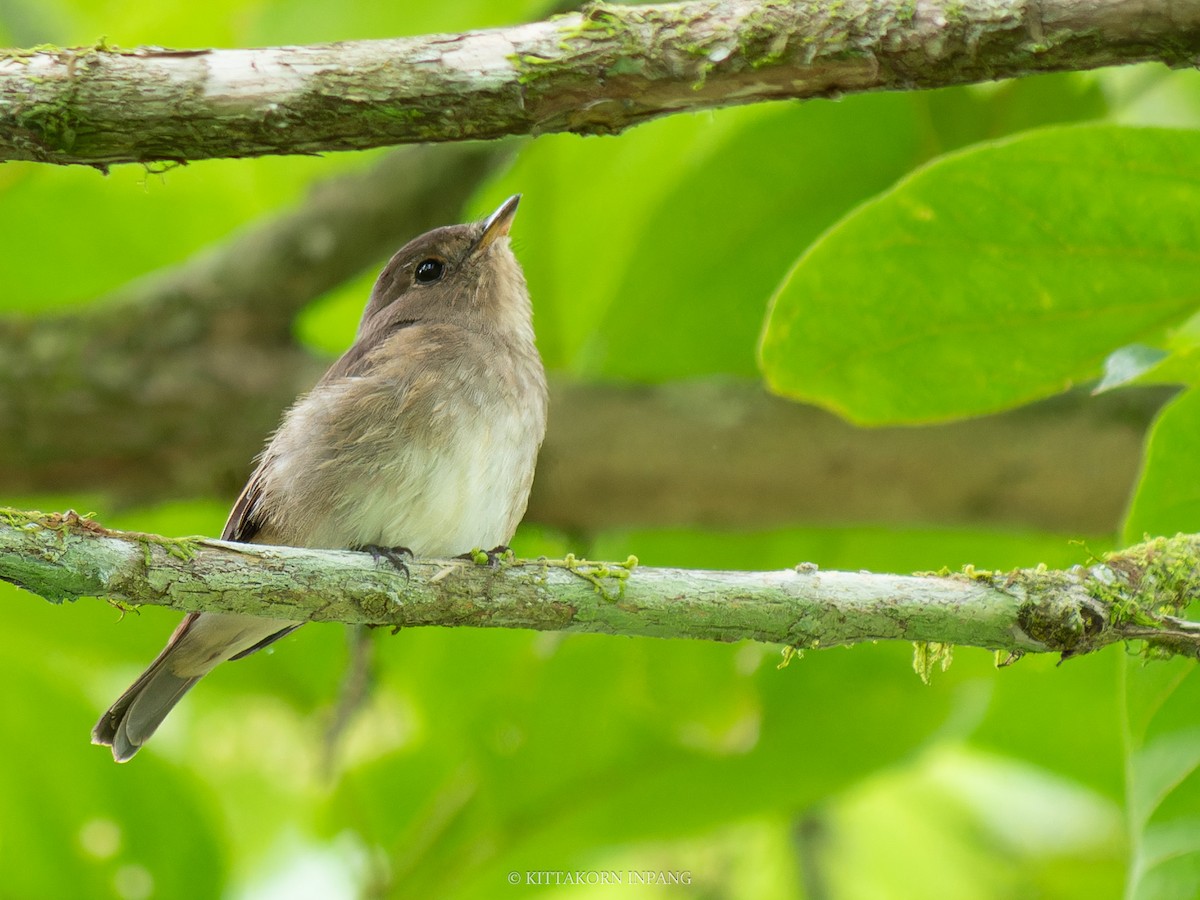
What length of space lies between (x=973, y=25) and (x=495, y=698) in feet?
7.21

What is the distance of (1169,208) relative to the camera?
2.60m

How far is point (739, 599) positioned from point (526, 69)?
2.98ft

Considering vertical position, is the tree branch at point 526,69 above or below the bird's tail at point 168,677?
above

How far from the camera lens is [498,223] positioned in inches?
155

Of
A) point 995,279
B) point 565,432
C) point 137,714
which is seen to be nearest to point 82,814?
point 137,714

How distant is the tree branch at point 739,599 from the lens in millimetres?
2201

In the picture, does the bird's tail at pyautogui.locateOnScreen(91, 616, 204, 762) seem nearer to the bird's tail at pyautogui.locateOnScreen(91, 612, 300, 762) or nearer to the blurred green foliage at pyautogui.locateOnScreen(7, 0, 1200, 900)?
the bird's tail at pyautogui.locateOnScreen(91, 612, 300, 762)

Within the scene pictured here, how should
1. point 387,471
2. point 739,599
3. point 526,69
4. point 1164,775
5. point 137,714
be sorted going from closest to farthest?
1. point 526,69
2. point 739,599
3. point 1164,775
4. point 387,471
5. point 137,714

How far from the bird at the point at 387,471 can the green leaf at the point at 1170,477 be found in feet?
4.98

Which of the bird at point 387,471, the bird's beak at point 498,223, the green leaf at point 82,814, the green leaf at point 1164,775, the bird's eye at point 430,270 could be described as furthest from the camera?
the bird's eye at point 430,270

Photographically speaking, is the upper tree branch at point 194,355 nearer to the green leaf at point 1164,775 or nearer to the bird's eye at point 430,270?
the bird's eye at point 430,270

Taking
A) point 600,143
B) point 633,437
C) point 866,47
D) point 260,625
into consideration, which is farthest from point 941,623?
point 600,143

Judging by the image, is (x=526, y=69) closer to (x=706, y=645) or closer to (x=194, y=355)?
(x=706, y=645)

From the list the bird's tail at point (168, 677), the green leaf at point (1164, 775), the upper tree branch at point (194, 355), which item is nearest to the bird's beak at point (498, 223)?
the upper tree branch at point (194, 355)
